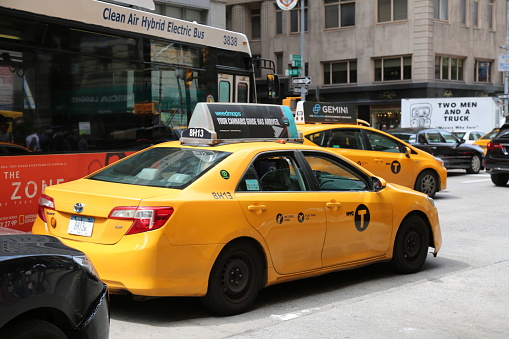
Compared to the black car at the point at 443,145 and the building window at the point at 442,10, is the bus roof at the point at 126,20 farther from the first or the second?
the building window at the point at 442,10

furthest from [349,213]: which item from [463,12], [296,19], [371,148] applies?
[296,19]

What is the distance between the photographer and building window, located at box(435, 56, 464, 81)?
42.4 meters

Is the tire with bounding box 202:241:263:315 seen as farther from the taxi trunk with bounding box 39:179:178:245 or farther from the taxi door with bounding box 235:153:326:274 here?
the taxi trunk with bounding box 39:179:178:245

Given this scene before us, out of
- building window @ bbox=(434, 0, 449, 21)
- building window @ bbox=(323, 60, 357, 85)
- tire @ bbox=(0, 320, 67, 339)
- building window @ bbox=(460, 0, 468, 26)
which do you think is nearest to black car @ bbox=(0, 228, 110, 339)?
tire @ bbox=(0, 320, 67, 339)

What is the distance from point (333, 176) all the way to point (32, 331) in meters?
4.33

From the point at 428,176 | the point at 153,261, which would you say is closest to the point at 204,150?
the point at 153,261

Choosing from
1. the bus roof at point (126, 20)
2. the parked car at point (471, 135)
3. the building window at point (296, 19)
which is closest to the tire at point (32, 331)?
the bus roof at point (126, 20)

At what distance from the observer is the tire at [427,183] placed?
48.8 ft

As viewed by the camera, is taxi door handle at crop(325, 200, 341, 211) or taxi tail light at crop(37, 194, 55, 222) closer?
taxi tail light at crop(37, 194, 55, 222)

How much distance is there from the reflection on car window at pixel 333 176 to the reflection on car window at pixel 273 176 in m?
0.27

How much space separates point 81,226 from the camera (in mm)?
5684

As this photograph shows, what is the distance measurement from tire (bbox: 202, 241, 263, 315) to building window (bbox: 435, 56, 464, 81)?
127 ft

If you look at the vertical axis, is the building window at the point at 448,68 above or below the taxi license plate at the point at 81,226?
above

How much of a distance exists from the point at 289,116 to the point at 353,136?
239 inches
